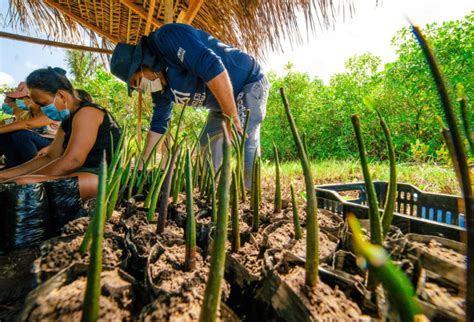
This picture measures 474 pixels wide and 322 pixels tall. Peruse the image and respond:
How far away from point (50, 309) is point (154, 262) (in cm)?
16

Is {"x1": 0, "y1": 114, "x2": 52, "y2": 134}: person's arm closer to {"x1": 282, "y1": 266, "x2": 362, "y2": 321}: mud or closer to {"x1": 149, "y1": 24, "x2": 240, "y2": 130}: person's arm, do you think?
{"x1": 149, "y1": 24, "x2": 240, "y2": 130}: person's arm

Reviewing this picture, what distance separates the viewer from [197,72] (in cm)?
118

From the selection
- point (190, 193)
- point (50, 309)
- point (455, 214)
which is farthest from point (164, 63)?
point (455, 214)

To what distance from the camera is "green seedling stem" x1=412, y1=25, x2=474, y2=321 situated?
0.64ft

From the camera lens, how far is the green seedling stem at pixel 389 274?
0.38 ft

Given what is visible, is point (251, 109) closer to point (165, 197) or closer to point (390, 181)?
point (165, 197)

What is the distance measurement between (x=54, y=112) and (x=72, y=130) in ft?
0.76

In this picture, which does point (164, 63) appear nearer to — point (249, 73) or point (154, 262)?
point (249, 73)

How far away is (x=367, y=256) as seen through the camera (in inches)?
4.5

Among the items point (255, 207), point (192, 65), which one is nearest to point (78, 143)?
point (192, 65)

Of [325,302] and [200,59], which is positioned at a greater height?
[200,59]

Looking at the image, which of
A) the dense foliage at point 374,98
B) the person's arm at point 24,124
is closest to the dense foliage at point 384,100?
the dense foliage at point 374,98

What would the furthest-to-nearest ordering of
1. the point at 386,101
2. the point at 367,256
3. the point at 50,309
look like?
1. the point at 386,101
2. the point at 50,309
3. the point at 367,256

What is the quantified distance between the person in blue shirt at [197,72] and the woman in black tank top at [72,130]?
0.95 feet
